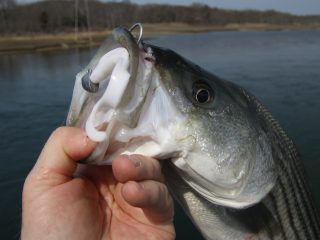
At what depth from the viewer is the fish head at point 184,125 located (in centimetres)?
205

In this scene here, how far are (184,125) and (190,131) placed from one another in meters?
0.05

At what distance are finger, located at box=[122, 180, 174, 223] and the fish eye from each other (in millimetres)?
506

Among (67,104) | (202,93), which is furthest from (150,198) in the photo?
(67,104)

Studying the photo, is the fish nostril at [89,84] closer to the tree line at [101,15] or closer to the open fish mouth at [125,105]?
the open fish mouth at [125,105]

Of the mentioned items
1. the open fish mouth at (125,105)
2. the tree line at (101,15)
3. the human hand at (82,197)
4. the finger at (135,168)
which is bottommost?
the tree line at (101,15)

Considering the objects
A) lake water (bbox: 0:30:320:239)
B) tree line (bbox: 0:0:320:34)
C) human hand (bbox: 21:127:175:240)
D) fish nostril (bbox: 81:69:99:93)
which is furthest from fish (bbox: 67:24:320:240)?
tree line (bbox: 0:0:320:34)

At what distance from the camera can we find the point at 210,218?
2621 mm

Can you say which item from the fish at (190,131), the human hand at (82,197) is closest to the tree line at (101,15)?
the human hand at (82,197)

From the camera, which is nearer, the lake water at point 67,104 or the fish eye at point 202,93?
the fish eye at point 202,93

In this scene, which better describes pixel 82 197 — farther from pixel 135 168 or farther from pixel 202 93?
pixel 202 93

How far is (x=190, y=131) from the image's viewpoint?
84.1 inches

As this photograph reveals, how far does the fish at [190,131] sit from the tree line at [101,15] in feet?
216

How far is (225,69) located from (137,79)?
18037 millimetres

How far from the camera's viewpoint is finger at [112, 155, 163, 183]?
195 centimetres
